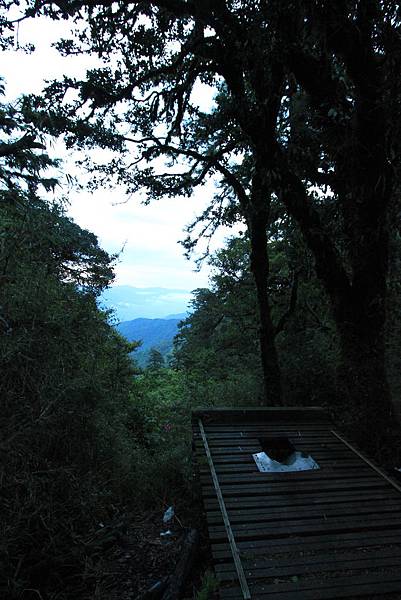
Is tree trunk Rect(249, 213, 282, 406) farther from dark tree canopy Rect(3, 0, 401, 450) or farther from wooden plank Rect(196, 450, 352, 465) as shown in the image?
wooden plank Rect(196, 450, 352, 465)

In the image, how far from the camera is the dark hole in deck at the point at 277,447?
240 inches

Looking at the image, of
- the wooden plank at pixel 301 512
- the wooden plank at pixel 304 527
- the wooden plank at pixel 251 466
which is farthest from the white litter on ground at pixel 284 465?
the wooden plank at pixel 304 527

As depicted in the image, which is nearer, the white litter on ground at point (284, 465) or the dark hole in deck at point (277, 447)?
the white litter on ground at point (284, 465)

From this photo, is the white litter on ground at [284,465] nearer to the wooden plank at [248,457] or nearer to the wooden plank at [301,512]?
the wooden plank at [248,457]

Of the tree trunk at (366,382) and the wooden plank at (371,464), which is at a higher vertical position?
the tree trunk at (366,382)

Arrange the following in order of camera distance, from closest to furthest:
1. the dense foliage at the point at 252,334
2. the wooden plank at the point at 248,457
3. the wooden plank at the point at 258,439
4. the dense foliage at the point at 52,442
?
the dense foliage at the point at 52,442 → the wooden plank at the point at 248,457 → the wooden plank at the point at 258,439 → the dense foliage at the point at 252,334

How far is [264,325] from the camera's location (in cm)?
877

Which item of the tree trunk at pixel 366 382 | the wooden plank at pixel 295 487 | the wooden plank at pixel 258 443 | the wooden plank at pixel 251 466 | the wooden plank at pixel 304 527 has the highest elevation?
the tree trunk at pixel 366 382

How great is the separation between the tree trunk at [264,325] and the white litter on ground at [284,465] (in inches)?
111

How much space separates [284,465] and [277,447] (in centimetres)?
93

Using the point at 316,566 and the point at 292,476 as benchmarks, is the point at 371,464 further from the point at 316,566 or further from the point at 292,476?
the point at 316,566

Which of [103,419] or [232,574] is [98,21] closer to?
[103,419]

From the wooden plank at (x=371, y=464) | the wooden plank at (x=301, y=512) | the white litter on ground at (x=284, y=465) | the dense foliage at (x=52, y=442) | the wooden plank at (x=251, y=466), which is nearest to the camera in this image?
the dense foliage at (x=52, y=442)

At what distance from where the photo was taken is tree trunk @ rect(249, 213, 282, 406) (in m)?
8.44
